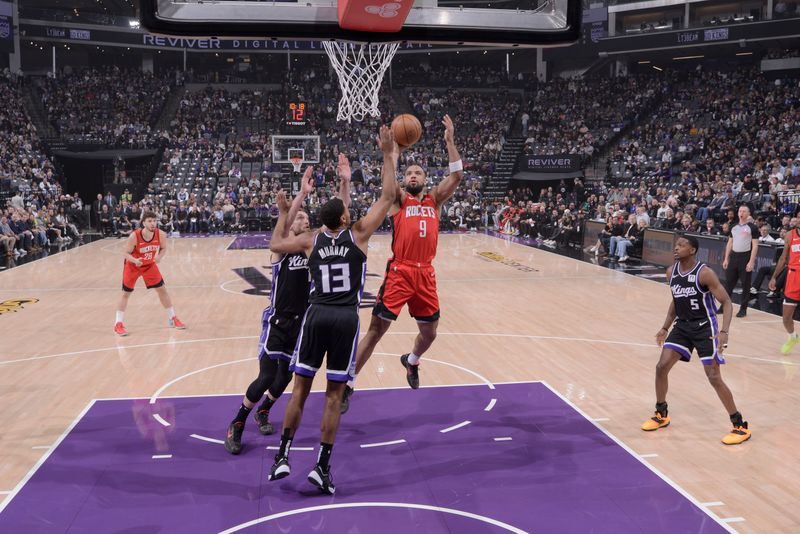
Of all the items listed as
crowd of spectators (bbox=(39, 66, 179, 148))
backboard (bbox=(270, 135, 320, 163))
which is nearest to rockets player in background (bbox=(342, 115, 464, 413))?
backboard (bbox=(270, 135, 320, 163))

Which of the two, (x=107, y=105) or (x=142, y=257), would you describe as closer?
(x=142, y=257)

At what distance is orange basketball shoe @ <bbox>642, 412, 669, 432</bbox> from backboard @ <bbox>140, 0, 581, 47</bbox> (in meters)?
2.91

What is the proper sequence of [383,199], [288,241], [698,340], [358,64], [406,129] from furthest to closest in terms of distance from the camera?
[358,64], [406,129], [698,340], [288,241], [383,199]

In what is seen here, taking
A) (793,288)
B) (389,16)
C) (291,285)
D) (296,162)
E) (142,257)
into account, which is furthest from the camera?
(296,162)

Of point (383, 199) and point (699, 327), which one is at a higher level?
point (383, 199)

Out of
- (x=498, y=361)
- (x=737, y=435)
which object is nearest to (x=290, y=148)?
(x=498, y=361)

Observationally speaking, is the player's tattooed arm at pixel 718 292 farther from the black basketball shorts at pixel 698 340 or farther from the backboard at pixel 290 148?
the backboard at pixel 290 148

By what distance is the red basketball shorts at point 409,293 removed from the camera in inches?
215

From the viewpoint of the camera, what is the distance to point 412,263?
5523mm

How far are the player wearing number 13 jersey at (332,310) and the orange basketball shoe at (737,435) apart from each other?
9.27 ft

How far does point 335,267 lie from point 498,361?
140 inches

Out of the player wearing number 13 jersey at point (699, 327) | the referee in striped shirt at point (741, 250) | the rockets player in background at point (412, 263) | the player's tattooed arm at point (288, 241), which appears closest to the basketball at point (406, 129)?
the rockets player in background at point (412, 263)

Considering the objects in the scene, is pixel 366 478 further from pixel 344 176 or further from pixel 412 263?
pixel 344 176

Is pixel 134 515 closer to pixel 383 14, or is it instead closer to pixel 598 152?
pixel 383 14
